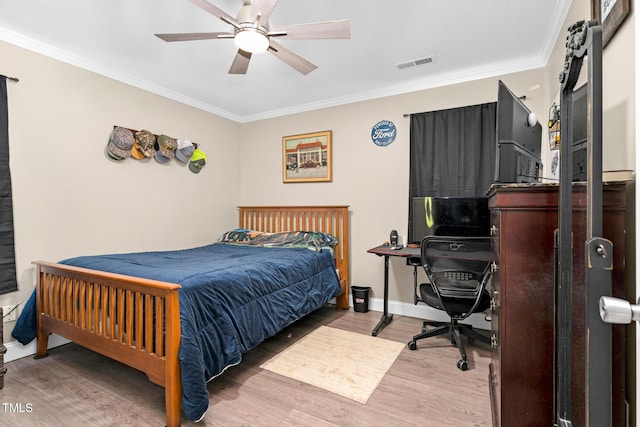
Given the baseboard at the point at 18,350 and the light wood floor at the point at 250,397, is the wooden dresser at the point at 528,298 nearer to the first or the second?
the light wood floor at the point at 250,397

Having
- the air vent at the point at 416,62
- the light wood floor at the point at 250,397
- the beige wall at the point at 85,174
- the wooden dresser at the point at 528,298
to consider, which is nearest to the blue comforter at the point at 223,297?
the light wood floor at the point at 250,397

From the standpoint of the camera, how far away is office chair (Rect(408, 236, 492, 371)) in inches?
90.5

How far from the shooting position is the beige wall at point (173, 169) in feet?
8.44

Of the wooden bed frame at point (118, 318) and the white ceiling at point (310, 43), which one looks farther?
the white ceiling at point (310, 43)

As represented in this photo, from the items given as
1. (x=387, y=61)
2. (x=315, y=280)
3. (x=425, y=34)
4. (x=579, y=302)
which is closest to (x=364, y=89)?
(x=387, y=61)

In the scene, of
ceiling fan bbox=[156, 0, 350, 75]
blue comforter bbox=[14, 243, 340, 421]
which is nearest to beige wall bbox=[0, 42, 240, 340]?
blue comforter bbox=[14, 243, 340, 421]

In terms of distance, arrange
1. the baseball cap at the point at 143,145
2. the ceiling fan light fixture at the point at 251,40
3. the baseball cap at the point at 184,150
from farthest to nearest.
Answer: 1. the baseball cap at the point at 184,150
2. the baseball cap at the point at 143,145
3. the ceiling fan light fixture at the point at 251,40

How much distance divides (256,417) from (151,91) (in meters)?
3.35

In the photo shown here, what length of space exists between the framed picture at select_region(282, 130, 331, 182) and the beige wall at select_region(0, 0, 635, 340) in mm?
102

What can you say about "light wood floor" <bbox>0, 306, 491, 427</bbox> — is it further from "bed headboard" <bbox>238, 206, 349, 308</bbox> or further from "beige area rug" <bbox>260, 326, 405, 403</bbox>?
"bed headboard" <bbox>238, 206, 349, 308</bbox>

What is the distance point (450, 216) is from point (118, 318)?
2783 millimetres

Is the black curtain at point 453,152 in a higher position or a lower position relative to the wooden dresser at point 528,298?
higher

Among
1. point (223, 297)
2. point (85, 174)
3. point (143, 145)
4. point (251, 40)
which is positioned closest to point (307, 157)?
point (143, 145)

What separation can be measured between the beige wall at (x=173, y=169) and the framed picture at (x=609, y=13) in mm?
442
